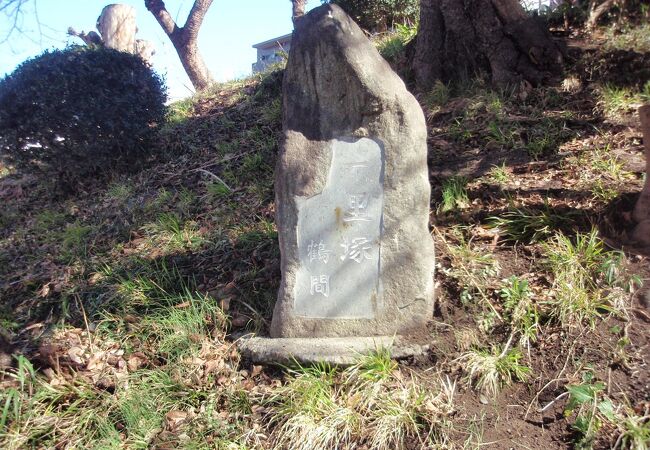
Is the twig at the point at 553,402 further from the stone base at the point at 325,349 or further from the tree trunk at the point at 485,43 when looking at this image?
the tree trunk at the point at 485,43

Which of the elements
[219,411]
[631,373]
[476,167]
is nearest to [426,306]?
[631,373]

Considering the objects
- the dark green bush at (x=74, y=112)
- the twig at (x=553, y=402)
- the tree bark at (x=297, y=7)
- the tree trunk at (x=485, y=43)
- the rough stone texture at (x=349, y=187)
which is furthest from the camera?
the tree bark at (x=297, y=7)

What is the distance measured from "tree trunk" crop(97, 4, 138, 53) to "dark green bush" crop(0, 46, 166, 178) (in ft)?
17.9

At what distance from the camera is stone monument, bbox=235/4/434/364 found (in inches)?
116

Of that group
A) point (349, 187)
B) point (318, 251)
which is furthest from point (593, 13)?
point (318, 251)

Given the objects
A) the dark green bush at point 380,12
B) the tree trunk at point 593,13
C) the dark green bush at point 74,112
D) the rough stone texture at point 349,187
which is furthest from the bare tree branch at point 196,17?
the rough stone texture at point 349,187

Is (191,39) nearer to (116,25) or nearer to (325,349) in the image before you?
(116,25)

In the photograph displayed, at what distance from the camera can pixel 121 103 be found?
19.8 feet

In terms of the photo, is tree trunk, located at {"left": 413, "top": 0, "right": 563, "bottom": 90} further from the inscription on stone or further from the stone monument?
the inscription on stone

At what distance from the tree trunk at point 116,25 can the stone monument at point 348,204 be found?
31.0 feet

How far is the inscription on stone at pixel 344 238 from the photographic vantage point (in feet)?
9.86

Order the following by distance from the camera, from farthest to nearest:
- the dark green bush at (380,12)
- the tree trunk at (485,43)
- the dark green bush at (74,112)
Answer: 1. the dark green bush at (380,12)
2. the dark green bush at (74,112)
3. the tree trunk at (485,43)

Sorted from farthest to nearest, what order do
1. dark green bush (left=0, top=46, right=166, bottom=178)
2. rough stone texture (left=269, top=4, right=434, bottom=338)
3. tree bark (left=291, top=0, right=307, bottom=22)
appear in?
1. tree bark (left=291, top=0, right=307, bottom=22)
2. dark green bush (left=0, top=46, right=166, bottom=178)
3. rough stone texture (left=269, top=4, right=434, bottom=338)

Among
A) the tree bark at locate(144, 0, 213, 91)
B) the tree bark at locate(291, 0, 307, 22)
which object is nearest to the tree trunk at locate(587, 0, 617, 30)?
the tree bark at locate(291, 0, 307, 22)
